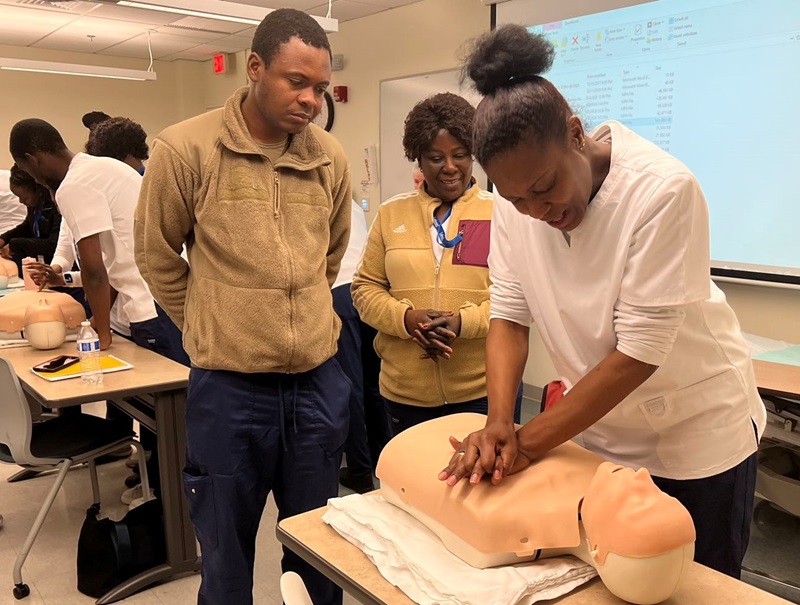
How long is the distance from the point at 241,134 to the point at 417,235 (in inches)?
24.8

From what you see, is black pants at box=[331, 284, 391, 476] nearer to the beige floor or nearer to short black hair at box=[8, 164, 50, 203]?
the beige floor

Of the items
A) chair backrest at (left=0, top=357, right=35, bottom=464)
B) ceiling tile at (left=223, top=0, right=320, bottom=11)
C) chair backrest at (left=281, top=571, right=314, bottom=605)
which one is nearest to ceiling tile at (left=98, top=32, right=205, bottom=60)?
ceiling tile at (left=223, top=0, right=320, bottom=11)

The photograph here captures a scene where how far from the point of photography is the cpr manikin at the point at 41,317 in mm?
2650

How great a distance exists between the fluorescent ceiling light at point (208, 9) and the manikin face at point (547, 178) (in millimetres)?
2835

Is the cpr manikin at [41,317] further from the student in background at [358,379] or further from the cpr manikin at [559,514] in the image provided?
the cpr manikin at [559,514]

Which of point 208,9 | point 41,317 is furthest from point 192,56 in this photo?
point 41,317

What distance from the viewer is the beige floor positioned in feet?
7.57

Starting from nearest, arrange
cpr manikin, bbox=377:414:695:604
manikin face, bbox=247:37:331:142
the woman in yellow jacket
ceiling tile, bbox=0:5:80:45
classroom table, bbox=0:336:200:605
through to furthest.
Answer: cpr manikin, bbox=377:414:695:604, manikin face, bbox=247:37:331:142, the woman in yellow jacket, classroom table, bbox=0:336:200:605, ceiling tile, bbox=0:5:80:45

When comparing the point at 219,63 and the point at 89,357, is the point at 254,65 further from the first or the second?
the point at 219,63

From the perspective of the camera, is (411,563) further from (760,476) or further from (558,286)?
(760,476)

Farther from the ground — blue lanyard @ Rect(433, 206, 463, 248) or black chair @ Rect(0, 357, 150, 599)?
blue lanyard @ Rect(433, 206, 463, 248)

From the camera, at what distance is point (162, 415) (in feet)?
7.57

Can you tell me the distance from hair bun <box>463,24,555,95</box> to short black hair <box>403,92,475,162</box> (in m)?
0.81

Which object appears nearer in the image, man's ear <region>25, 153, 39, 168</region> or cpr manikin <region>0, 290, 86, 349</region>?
cpr manikin <region>0, 290, 86, 349</region>
